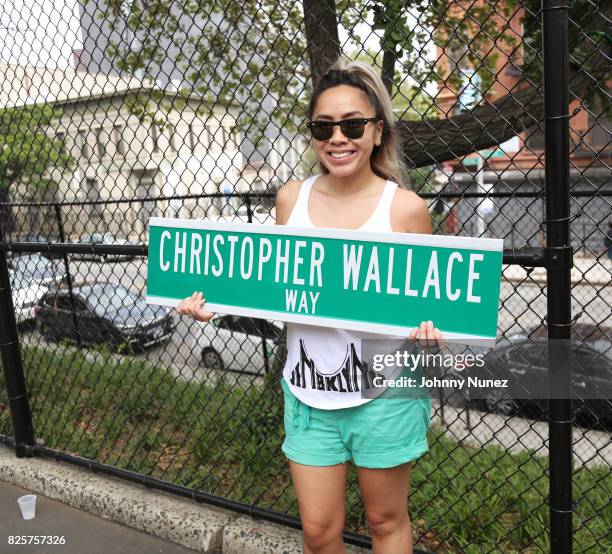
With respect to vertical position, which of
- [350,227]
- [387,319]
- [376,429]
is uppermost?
[350,227]

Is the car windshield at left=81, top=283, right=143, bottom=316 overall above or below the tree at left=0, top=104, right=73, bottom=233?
below

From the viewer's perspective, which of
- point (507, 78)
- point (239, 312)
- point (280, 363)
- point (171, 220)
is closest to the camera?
point (239, 312)

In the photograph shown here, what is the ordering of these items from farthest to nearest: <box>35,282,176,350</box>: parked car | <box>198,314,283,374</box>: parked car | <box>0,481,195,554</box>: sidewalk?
1. <box>35,282,176,350</box>: parked car
2. <box>198,314,283,374</box>: parked car
3. <box>0,481,195,554</box>: sidewalk

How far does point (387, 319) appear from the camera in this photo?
1.75 meters

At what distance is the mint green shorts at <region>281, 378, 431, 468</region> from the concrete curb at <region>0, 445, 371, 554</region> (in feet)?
2.92

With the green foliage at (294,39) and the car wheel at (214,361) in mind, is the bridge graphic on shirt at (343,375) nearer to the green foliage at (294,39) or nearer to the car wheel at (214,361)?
the green foliage at (294,39)

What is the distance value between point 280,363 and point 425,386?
228cm

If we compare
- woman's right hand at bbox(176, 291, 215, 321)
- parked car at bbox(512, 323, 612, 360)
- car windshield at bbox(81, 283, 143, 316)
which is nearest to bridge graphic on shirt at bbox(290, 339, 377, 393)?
woman's right hand at bbox(176, 291, 215, 321)

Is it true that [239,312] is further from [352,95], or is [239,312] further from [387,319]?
[352,95]

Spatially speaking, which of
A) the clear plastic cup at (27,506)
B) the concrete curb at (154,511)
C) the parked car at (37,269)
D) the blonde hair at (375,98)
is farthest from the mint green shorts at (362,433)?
the parked car at (37,269)

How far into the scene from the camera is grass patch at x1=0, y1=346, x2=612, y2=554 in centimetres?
265

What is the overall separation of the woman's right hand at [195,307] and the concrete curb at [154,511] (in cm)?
117

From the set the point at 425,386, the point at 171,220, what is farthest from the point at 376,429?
the point at 171,220

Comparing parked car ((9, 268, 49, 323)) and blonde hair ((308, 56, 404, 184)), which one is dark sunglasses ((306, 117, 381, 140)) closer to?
blonde hair ((308, 56, 404, 184))
